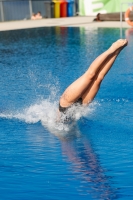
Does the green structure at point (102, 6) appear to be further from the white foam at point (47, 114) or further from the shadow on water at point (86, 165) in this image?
the shadow on water at point (86, 165)

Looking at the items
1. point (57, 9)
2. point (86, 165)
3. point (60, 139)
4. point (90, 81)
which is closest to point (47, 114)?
point (60, 139)

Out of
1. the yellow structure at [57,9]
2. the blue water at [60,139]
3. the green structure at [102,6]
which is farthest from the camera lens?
the yellow structure at [57,9]

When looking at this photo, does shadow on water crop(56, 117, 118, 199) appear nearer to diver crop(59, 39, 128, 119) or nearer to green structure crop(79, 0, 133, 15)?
diver crop(59, 39, 128, 119)

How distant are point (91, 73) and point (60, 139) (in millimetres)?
829

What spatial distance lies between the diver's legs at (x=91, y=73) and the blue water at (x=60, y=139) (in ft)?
1.65

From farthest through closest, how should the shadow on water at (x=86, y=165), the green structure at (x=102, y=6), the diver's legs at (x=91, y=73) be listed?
the green structure at (x=102, y=6), the diver's legs at (x=91, y=73), the shadow on water at (x=86, y=165)

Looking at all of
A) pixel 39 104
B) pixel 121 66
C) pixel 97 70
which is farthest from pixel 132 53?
pixel 97 70

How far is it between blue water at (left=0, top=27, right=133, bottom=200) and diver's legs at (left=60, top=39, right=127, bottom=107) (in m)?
0.50

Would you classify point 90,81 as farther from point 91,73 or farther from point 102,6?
point 102,6

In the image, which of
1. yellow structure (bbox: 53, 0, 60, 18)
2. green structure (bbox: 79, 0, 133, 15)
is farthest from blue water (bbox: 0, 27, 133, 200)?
yellow structure (bbox: 53, 0, 60, 18)

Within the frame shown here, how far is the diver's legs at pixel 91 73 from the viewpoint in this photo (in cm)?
512

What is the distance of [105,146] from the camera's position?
195 inches

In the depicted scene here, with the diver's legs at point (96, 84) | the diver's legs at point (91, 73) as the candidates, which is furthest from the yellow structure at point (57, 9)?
the diver's legs at point (91, 73)

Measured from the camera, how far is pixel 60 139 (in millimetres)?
5176
